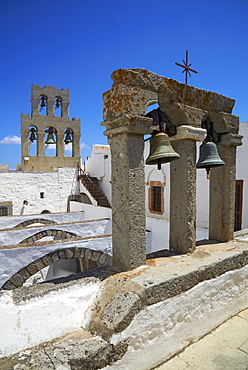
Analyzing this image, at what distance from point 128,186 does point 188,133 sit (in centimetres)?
107

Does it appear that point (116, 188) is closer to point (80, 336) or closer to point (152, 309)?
point (152, 309)

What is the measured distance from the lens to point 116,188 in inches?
104

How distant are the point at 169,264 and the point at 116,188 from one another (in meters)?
1.01

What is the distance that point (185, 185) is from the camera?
310 centimetres

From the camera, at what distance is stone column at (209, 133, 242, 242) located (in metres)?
3.70

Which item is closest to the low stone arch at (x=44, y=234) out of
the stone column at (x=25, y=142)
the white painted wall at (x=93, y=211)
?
the white painted wall at (x=93, y=211)

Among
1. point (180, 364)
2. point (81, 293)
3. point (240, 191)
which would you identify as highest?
point (240, 191)

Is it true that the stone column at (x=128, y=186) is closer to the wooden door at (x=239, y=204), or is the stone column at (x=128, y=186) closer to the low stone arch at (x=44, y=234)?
the low stone arch at (x=44, y=234)

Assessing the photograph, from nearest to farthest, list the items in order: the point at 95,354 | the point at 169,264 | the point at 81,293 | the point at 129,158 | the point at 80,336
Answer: the point at 95,354 → the point at 80,336 → the point at 81,293 → the point at 129,158 → the point at 169,264

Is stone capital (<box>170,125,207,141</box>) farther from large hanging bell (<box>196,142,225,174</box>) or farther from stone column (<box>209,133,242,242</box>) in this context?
stone column (<box>209,133,242,242</box>)

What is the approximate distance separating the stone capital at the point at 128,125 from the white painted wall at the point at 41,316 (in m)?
1.51

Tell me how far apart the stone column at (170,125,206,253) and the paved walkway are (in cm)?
92

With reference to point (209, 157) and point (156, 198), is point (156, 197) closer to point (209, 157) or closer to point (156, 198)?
point (156, 198)

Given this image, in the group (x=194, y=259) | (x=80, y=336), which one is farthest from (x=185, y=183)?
(x=80, y=336)
